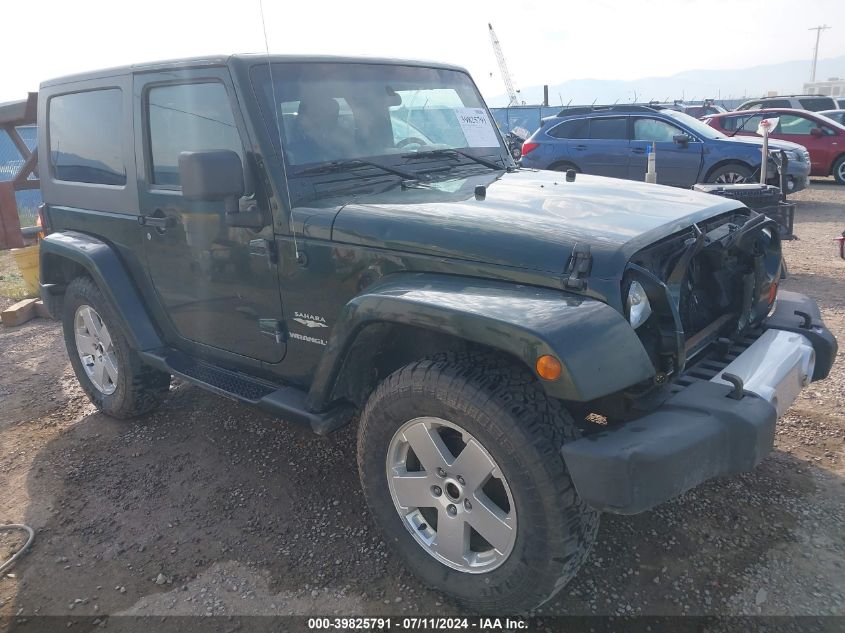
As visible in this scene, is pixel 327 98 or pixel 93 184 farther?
pixel 93 184

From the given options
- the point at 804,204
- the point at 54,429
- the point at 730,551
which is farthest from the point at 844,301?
the point at 804,204

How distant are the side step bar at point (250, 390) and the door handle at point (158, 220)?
0.74 metres

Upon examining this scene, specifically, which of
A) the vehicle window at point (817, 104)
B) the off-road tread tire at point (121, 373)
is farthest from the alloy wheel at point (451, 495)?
the vehicle window at point (817, 104)

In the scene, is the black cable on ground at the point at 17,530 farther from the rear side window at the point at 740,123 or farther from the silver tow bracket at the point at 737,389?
the rear side window at the point at 740,123

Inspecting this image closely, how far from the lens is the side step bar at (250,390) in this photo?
2.86m

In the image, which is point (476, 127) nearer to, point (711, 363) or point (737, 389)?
point (711, 363)

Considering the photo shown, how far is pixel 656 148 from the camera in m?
11.1

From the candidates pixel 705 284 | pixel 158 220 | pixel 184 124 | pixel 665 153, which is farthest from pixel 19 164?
pixel 705 284

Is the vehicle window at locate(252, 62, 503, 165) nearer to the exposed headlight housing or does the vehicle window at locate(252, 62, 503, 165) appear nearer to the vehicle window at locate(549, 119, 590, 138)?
the exposed headlight housing

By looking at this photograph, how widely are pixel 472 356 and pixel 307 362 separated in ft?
3.27

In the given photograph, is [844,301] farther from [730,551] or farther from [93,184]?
[93,184]

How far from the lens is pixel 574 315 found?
6.90 feet

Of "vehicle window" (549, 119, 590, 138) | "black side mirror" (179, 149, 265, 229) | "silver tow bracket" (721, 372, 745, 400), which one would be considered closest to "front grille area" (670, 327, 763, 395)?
"silver tow bracket" (721, 372, 745, 400)

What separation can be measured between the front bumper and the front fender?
179mm
